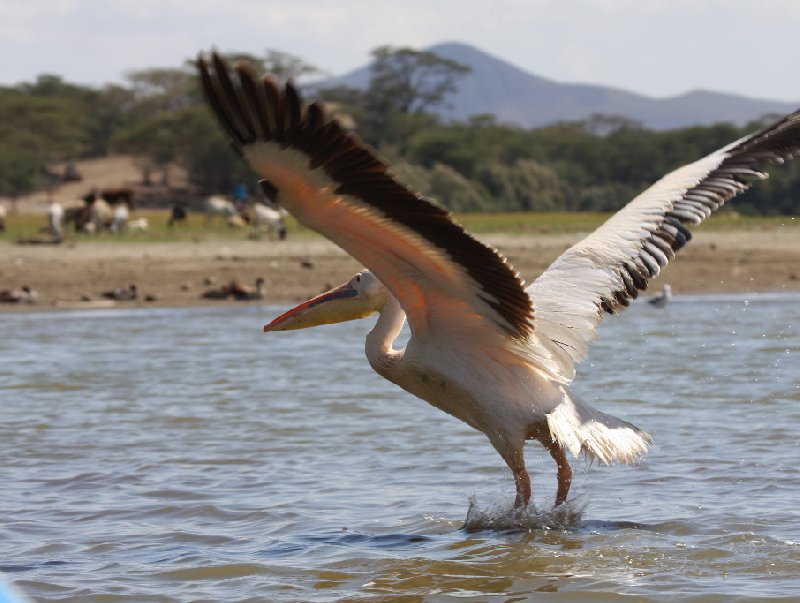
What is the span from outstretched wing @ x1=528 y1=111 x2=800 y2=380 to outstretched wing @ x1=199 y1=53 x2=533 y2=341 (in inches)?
17.6

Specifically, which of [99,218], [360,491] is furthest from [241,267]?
[360,491]

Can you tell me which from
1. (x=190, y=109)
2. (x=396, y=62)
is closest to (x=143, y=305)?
(x=190, y=109)

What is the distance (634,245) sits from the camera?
5559 mm

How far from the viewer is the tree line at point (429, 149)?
36844 millimetres

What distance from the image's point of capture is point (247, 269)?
1582 centimetres

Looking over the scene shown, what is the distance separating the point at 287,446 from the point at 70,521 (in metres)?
1.66

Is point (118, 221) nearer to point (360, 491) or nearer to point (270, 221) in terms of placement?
point (270, 221)

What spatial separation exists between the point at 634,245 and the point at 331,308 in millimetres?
1290

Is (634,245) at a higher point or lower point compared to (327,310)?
higher

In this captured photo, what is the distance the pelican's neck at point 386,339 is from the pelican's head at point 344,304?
0.09m

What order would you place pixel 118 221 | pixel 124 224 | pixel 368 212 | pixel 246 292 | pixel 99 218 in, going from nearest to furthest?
pixel 368 212 → pixel 246 292 → pixel 118 221 → pixel 124 224 → pixel 99 218

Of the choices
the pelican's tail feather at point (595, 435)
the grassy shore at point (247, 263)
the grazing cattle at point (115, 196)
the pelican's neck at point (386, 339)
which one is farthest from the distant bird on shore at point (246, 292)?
the grazing cattle at point (115, 196)

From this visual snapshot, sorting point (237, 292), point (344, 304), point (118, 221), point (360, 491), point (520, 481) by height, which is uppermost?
point (118, 221)

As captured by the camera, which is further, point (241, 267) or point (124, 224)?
point (124, 224)
